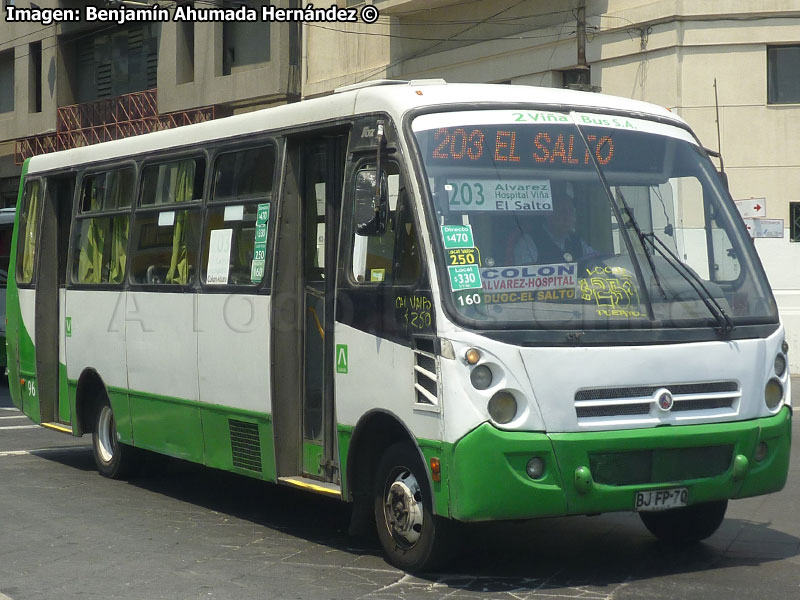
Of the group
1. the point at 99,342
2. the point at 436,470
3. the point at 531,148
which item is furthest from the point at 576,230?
the point at 99,342

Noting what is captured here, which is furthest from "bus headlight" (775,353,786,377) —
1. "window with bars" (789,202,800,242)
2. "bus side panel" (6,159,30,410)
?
"window with bars" (789,202,800,242)

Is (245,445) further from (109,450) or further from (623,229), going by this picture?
(623,229)

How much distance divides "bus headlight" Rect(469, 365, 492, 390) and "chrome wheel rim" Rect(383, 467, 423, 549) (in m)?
0.80

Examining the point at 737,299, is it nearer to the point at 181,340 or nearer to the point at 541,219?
the point at 541,219

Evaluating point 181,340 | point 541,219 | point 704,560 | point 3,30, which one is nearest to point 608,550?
point 704,560

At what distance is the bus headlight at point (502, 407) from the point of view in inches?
254

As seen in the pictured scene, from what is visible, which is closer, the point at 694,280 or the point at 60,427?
the point at 694,280

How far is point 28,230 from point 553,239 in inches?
282

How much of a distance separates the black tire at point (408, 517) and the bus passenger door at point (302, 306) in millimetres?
912

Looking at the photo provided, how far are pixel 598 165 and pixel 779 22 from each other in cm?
1493

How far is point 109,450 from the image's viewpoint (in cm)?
1115

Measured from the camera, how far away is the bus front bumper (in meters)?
6.41

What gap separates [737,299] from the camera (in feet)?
23.6

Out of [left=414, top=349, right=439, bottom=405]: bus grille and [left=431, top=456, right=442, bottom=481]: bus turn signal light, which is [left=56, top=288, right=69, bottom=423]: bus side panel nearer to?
[left=414, top=349, right=439, bottom=405]: bus grille
